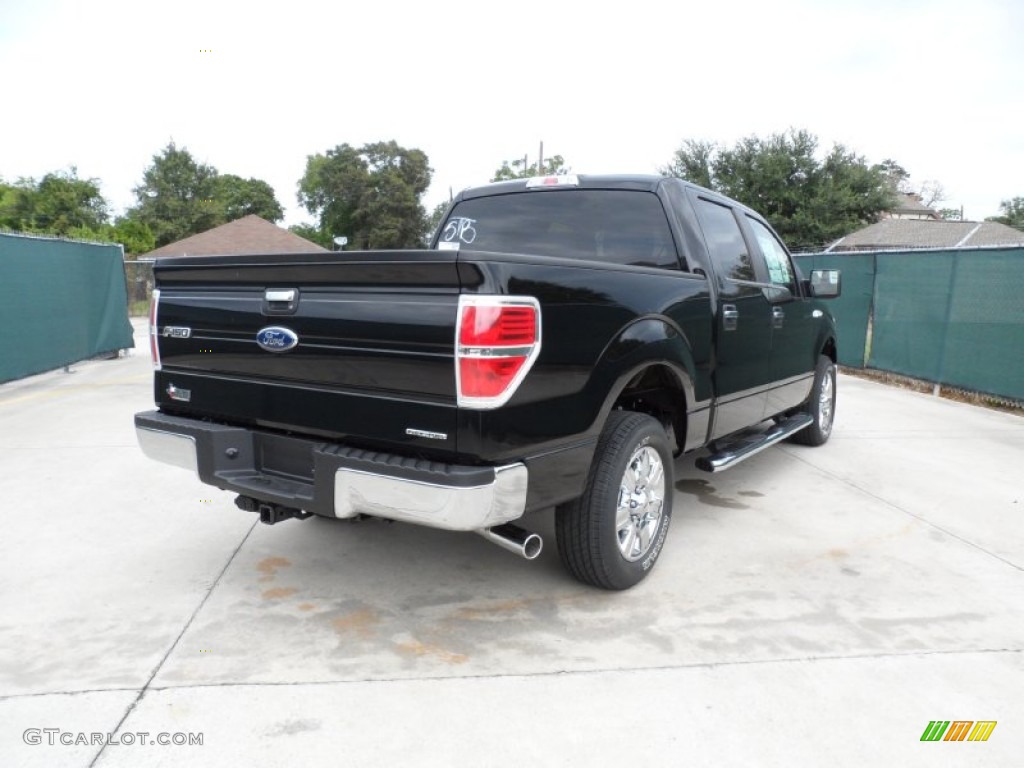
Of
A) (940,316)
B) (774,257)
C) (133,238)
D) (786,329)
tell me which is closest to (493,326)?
(786,329)

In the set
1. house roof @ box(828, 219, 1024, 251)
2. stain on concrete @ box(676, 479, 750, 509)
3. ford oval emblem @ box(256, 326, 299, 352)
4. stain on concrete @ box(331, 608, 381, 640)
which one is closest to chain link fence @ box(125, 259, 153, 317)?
stain on concrete @ box(676, 479, 750, 509)

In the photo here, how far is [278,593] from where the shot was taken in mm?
3441

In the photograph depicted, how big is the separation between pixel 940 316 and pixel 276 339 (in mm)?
9095

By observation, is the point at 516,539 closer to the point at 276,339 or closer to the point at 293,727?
the point at 293,727

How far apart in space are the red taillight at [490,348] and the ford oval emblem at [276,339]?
0.83m

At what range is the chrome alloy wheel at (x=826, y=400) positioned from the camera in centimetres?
634

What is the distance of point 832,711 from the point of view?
2572 millimetres

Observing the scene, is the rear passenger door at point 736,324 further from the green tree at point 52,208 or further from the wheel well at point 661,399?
the green tree at point 52,208

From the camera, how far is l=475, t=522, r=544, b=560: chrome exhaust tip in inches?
114

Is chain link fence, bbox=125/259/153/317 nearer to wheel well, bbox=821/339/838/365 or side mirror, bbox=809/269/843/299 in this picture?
wheel well, bbox=821/339/838/365

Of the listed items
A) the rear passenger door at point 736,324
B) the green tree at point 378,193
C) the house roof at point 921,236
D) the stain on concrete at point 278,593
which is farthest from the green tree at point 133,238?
the stain on concrete at point 278,593

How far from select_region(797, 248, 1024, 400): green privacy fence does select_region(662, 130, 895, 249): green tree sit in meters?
25.2

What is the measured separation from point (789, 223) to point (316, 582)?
35810mm

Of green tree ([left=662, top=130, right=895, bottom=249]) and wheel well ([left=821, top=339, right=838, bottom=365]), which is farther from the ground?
green tree ([left=662, top=130, right=895, bottom=249])
